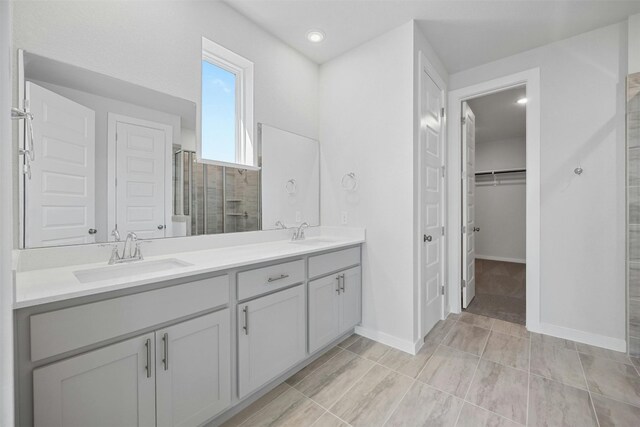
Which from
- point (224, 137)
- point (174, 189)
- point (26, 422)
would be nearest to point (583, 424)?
point (26, 422)

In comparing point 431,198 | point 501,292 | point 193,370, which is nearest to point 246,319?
point 193,370

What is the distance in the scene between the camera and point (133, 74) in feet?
5.32

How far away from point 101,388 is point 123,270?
1.87ft

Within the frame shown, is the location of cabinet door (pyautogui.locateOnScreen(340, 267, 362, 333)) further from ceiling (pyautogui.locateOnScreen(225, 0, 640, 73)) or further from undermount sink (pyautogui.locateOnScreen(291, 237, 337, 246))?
ceiling (pyautogui.locateOnScreen(225, 0, 640, 73))

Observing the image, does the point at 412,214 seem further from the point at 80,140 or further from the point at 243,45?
the point at 80,140

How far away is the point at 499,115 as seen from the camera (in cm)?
432

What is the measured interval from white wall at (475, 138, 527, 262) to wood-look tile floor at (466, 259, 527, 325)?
1.46 ft

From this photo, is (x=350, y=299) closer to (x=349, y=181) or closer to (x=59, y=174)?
(x=349, y=181)

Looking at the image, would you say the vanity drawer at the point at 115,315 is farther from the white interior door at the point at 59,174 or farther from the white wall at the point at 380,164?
the white wall at the point at 380,164

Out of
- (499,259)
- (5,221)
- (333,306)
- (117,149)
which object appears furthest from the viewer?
(499,259)

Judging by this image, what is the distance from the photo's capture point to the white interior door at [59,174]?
1304mm

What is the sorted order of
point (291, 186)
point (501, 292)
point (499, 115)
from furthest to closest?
point (499, 115) < point (501, 292) < point (291, 186)

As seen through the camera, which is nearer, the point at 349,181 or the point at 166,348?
the point at 166,348

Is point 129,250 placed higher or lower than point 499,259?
higher
